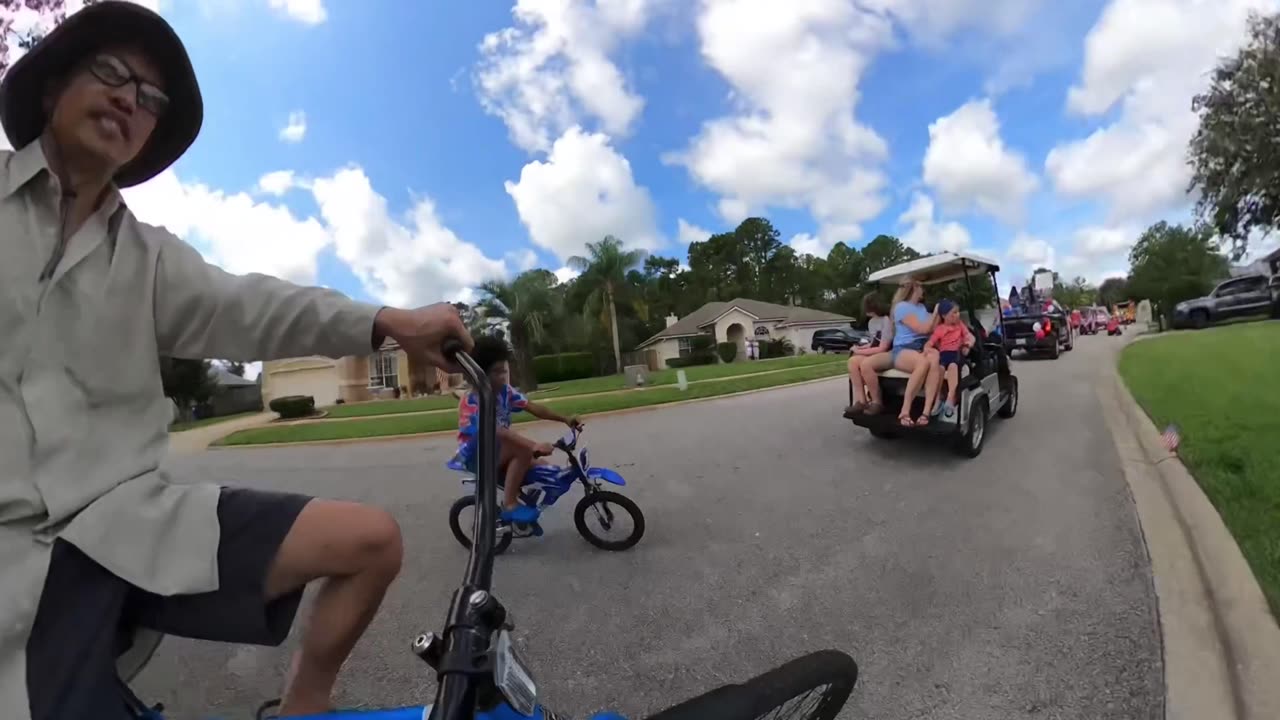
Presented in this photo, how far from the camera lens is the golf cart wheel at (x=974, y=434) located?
245 inches

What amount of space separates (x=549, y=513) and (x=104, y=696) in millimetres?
4314

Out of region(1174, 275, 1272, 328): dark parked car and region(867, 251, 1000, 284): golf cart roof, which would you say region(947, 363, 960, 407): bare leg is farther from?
region(1174, 275, 1272, 328): dark parked car

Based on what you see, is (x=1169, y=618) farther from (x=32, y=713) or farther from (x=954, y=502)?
(x=32, y=713)

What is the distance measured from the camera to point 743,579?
3.75 meters

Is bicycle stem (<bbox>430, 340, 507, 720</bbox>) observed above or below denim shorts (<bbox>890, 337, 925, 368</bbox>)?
below

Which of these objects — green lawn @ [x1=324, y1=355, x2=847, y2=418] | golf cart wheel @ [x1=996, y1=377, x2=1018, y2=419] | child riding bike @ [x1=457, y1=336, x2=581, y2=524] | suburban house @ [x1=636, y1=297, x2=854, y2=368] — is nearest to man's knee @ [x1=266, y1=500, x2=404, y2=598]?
child riding bike @ [x1=457, y1=336, x2=581, y2=524]

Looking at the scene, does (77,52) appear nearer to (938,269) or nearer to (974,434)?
(974,434)

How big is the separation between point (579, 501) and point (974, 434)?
4095 millimetres

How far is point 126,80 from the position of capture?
4.33ft

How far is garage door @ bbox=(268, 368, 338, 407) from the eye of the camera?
37219 millimetres

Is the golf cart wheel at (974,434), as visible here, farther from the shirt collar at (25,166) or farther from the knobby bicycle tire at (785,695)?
the shirt collar at (25,166)

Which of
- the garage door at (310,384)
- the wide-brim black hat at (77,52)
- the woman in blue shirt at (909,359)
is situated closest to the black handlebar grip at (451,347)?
the wide-brim black hat at (77,52)

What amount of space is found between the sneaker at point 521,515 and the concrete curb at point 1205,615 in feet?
11.3

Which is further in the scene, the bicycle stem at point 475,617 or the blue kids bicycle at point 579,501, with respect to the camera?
the blue kids bicycle at point 579,501
